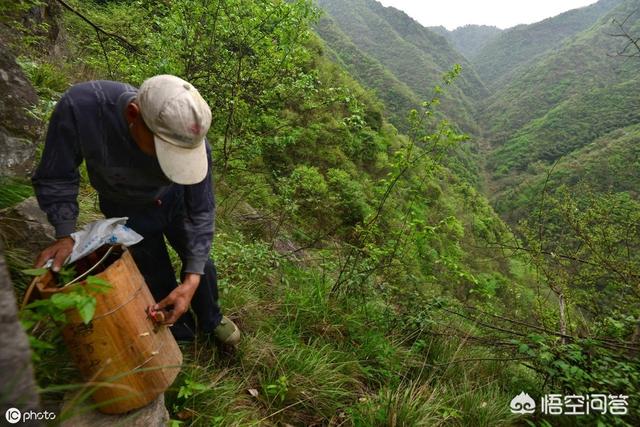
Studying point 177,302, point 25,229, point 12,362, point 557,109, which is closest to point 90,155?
point 177,302

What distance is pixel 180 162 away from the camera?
1.68m

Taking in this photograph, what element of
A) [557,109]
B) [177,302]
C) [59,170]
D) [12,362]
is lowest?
[557,109]

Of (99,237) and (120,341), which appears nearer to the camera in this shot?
(120,341)

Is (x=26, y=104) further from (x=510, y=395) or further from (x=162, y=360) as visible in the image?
(x=510, y=395)

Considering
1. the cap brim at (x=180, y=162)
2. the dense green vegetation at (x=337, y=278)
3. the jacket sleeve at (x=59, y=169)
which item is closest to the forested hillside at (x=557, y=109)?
the dense green vegetation at (x=337, y=278)

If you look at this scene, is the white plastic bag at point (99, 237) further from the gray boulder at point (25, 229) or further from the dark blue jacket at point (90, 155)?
the gray boulder at point (25, 229)

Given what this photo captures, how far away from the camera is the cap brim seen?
1647 mm

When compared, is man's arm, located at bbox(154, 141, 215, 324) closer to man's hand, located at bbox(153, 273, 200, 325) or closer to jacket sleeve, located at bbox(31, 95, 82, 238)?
man's hand, located at bbox(153, 273, 200, 325)

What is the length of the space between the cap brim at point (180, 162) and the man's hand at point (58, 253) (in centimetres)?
57

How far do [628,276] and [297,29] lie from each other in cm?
452

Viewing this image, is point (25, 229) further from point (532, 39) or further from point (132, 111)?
point (532, 39)

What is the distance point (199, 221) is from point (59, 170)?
0.69 meters

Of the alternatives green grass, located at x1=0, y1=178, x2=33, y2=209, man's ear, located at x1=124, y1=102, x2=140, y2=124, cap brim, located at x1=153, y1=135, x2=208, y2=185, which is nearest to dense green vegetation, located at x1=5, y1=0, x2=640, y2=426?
green grass, located at x1=0, y1=178, x2=33, y2=209

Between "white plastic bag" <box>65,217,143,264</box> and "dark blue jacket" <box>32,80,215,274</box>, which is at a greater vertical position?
"dark blue jacket" <box>32,80,215,274</box>
